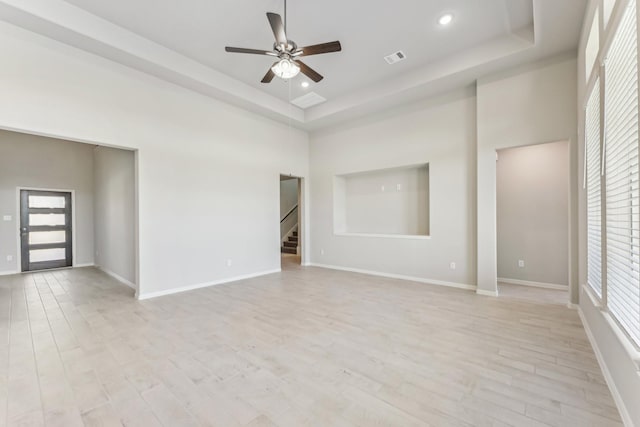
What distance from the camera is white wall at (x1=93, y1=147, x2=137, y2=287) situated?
4973mm

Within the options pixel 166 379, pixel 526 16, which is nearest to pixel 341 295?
pixel 166 379

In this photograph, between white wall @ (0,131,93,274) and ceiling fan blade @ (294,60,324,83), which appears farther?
white wall @ (0,131,93,274)

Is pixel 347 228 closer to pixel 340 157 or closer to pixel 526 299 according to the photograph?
pixel 340 157

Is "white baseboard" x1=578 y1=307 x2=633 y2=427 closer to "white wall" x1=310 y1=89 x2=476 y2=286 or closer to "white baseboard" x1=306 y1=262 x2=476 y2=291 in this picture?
"white baseboard" x1=306 y1=262 x2=476 y2=291

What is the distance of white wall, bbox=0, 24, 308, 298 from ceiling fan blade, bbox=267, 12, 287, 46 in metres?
2.61

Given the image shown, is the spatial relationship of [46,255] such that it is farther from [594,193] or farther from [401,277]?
[594,193]

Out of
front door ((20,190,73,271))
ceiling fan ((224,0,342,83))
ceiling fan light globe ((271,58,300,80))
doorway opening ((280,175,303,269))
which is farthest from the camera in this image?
doorway opening ((280,175,303,269))

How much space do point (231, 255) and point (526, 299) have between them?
5016 mm

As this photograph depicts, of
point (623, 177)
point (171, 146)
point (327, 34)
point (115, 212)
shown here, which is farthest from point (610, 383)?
point (115, 212)

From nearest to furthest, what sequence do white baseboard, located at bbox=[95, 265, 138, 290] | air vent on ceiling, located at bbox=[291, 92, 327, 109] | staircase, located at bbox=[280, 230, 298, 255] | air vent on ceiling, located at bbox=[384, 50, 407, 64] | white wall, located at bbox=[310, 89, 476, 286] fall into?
air vent on ceiling, located at bbox=[384, 50, 407, 64], white wall, located at bbox=[310, 89, 476, 286], white baseboard, located at bbox=[95, 265, 138, 290], air vent on ceiling, located at bbox=[291, 92, 327, 109], staircase, located at bbox=[280, 230, 298, 255]

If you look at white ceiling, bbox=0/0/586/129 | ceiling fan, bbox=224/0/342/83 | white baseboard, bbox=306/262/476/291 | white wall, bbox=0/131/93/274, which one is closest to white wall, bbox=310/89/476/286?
white baseboard, bbox=306/262/476/291

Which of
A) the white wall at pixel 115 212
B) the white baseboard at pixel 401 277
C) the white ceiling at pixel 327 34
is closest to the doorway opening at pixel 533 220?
the white baseboard at pixel 401 277

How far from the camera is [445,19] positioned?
3391 mm

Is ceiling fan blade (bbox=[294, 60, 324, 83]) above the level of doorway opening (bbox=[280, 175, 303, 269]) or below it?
above
